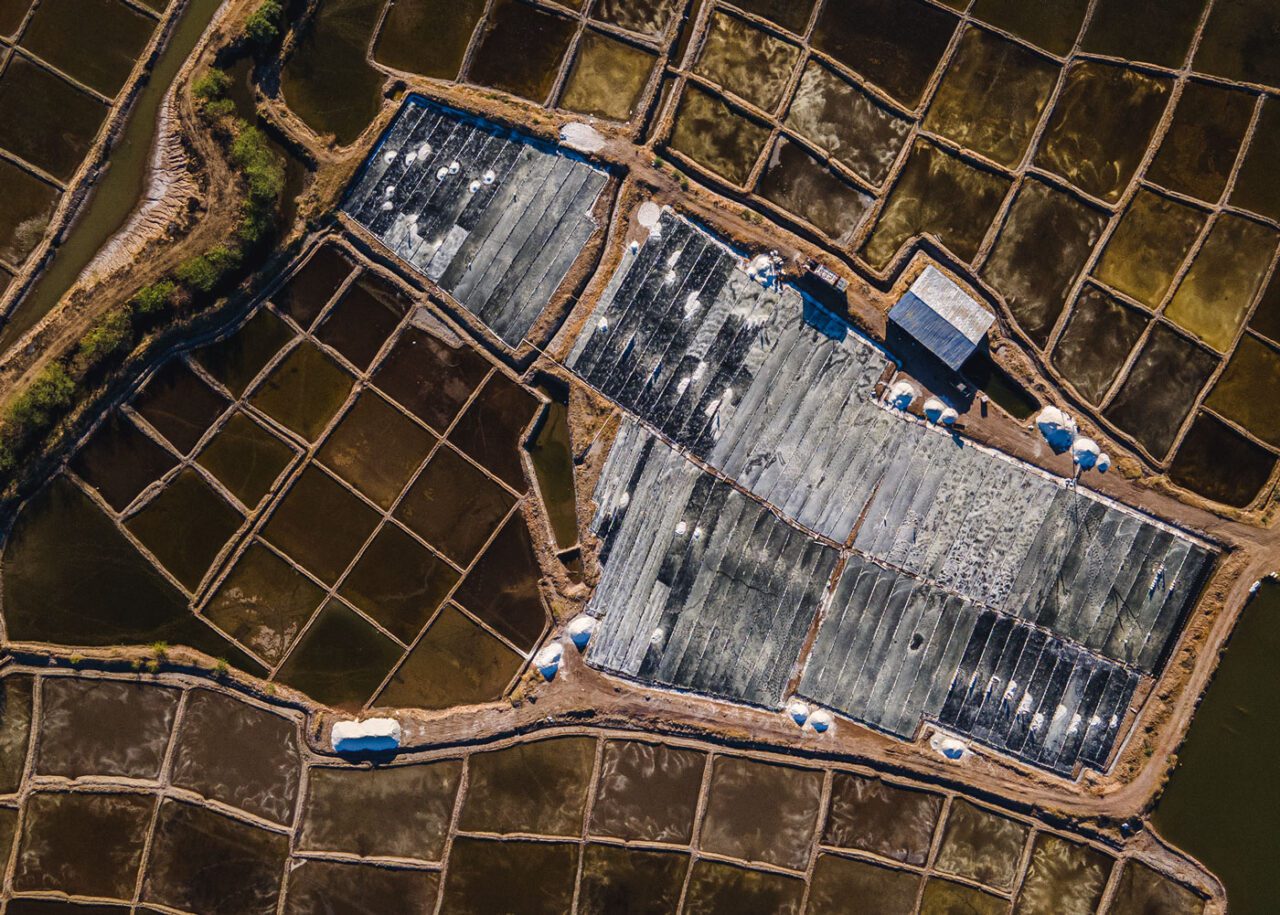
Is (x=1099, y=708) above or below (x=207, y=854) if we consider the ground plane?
above

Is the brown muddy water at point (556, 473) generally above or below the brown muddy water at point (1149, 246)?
below

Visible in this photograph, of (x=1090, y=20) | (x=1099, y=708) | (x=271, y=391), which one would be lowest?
(x=271, y=391)

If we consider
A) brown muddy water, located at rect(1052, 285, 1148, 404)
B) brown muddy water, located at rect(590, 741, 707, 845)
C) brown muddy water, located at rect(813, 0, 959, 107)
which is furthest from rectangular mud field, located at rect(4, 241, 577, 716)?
brown muddy water, located at rect(1052, 285, 1148, 404)

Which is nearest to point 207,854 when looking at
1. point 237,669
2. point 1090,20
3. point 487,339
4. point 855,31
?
point 237,669

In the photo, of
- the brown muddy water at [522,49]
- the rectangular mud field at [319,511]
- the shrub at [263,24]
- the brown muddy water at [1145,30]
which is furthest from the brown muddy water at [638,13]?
the brown muddy water at [1145,30]

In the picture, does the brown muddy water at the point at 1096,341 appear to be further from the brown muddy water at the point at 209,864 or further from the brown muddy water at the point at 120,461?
the brown muddy water at the point at 209,864

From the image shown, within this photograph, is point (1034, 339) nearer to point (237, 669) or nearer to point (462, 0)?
point (462, 0)
